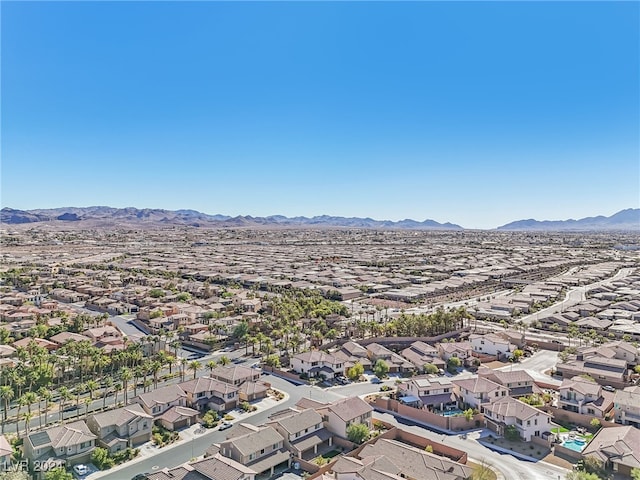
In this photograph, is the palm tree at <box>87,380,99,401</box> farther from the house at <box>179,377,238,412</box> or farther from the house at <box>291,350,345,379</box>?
the house at <box>291,350,345,379</box>

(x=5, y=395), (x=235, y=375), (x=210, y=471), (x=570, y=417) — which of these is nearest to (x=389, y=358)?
(x=235, y=375)

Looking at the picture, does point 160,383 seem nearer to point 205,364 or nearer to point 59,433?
point 205,364

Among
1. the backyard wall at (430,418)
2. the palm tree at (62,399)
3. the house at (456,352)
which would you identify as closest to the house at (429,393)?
the backyard wall at (430,418)

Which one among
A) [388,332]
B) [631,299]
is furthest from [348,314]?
[631,299]

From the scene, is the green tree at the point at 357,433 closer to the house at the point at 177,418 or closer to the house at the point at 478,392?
the house at the point at 478,392

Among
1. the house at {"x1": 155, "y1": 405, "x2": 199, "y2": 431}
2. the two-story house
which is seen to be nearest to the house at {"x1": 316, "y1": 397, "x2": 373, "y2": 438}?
the house at {"x1": 155, "y1": 405, "x2": 199, "y2": 431}

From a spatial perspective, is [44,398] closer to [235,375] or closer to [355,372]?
[235,375]
